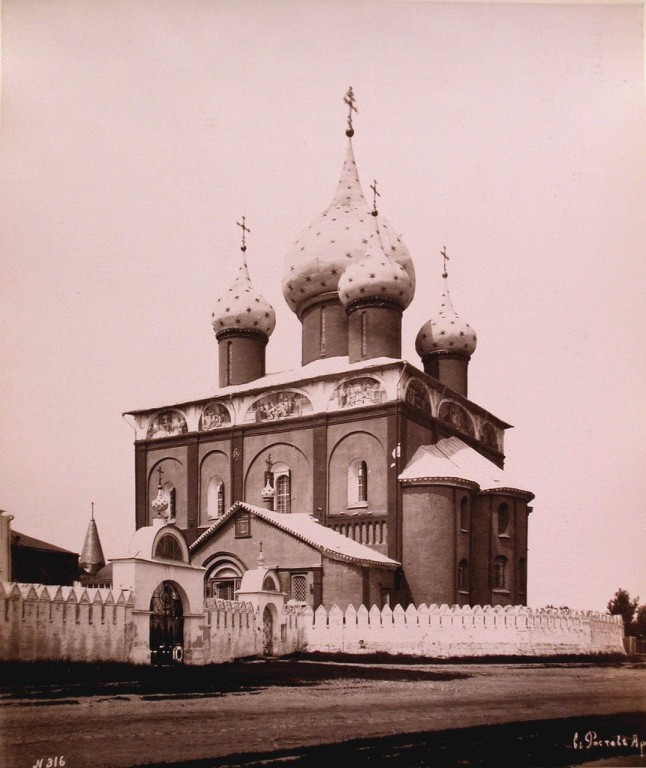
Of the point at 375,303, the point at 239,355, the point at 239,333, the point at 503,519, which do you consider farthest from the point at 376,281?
the point at 503,519

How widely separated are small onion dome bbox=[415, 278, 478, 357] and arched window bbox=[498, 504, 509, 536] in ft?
20.3

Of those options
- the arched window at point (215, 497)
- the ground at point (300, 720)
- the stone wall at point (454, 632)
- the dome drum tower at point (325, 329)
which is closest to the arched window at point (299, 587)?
the stone wall at point (454, 632)

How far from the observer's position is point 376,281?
29281 millimetres

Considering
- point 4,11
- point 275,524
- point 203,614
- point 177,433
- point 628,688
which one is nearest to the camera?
point 4,11

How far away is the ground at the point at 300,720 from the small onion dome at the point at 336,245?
1610 cm

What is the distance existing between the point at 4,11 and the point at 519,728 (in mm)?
13343

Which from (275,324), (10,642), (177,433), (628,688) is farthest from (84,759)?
(275,324)

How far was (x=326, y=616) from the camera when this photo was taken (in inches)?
930

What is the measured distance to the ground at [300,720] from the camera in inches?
518

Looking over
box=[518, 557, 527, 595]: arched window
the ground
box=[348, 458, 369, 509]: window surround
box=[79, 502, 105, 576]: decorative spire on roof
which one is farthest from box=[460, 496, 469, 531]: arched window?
box=[79, 502, 105, 576]: decorative spire on roof

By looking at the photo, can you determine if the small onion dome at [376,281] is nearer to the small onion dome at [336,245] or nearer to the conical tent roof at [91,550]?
the small onion dome at [336,245]

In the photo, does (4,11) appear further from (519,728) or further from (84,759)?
(519,728)

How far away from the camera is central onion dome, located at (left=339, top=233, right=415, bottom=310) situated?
29.3m

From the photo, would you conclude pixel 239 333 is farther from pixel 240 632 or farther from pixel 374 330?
pixel 240 632
